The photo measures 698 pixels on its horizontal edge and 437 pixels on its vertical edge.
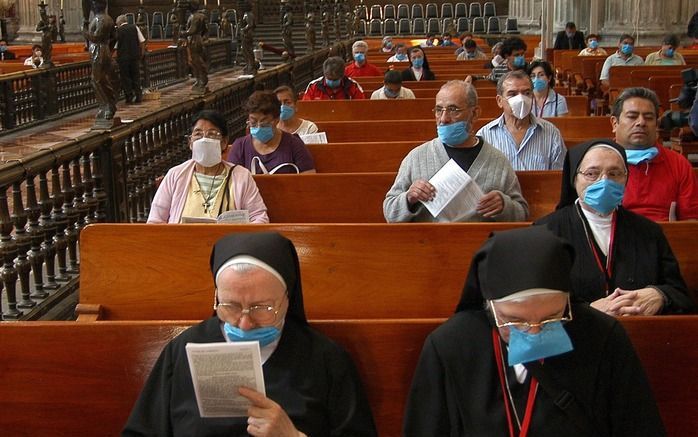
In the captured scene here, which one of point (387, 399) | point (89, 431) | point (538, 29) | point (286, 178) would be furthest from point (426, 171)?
point (538, 29)

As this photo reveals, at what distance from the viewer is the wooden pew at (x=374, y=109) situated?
1008 centimetres

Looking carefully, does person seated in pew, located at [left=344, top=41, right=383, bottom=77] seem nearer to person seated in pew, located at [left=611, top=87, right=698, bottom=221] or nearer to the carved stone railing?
the carved stone railing

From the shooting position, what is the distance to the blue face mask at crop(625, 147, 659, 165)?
16.9 ft

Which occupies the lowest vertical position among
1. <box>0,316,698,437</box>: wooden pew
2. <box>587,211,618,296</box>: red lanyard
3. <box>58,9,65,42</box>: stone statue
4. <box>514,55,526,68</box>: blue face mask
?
<box>0,316,698,437</box>: wooden pew

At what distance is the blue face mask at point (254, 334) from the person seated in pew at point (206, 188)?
8.53 feet

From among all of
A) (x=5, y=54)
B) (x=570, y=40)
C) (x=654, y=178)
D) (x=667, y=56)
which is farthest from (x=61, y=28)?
(x=654, y=178)

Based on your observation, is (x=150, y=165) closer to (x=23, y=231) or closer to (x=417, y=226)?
(x=23, y=231)

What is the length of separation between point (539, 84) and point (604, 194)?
533 cm

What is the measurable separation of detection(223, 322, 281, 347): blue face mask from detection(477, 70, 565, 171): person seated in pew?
3.98m

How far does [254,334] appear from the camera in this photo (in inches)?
113

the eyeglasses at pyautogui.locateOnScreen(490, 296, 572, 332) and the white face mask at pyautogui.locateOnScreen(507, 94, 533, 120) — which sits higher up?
the white face mask at pyautogui.locateOnScreen(507, 94, 533, 120)

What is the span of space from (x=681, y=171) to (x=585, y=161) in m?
1.28

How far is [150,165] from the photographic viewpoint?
8039 millimetres

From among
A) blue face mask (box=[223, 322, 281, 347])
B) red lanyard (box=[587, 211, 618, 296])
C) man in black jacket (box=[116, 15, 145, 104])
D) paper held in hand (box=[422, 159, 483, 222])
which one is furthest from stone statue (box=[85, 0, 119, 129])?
man in black jacket (box=[116, 15, 145, 104])
